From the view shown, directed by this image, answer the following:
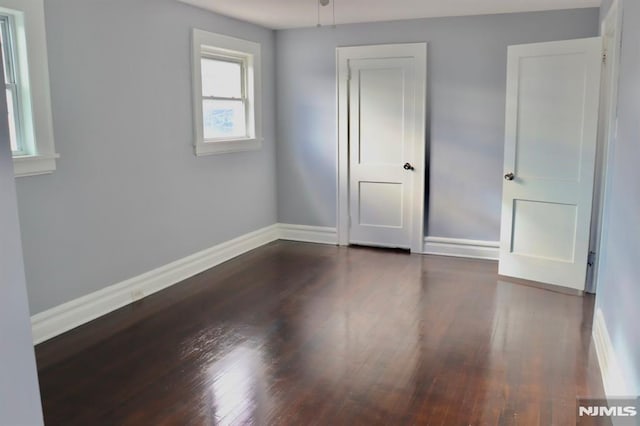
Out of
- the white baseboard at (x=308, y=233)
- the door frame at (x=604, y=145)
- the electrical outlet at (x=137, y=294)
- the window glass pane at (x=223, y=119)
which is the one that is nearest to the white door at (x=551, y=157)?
the door frame at (x=604, y=145)

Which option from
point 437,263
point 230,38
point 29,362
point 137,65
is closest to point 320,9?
point 230,38

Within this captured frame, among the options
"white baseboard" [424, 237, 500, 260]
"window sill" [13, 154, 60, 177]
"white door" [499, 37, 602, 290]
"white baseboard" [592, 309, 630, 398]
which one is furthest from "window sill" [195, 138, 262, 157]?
"white baseboard" [592, 309, 630, 398]

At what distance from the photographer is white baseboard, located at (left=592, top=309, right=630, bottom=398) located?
2.48 m

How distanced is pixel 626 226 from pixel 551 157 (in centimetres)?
203

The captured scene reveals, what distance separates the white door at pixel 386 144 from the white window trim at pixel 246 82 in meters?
1.00

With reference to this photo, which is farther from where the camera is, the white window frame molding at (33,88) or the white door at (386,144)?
the white door at (386,144)

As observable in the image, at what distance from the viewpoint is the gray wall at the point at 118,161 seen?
3568mm

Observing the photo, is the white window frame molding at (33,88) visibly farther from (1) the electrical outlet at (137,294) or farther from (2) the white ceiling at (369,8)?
(2) the white ceiling at (369,8)

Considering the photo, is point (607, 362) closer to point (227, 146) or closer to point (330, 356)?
point (330, 356)

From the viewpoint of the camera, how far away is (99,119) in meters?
3.93

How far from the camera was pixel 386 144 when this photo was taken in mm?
5848

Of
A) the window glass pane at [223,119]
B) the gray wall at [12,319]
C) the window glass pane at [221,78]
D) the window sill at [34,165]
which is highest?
the window glass pane at [221,78]

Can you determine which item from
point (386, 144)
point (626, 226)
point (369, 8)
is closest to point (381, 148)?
point (386, 144)

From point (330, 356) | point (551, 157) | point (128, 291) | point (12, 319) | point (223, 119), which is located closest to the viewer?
point (12, 319)
